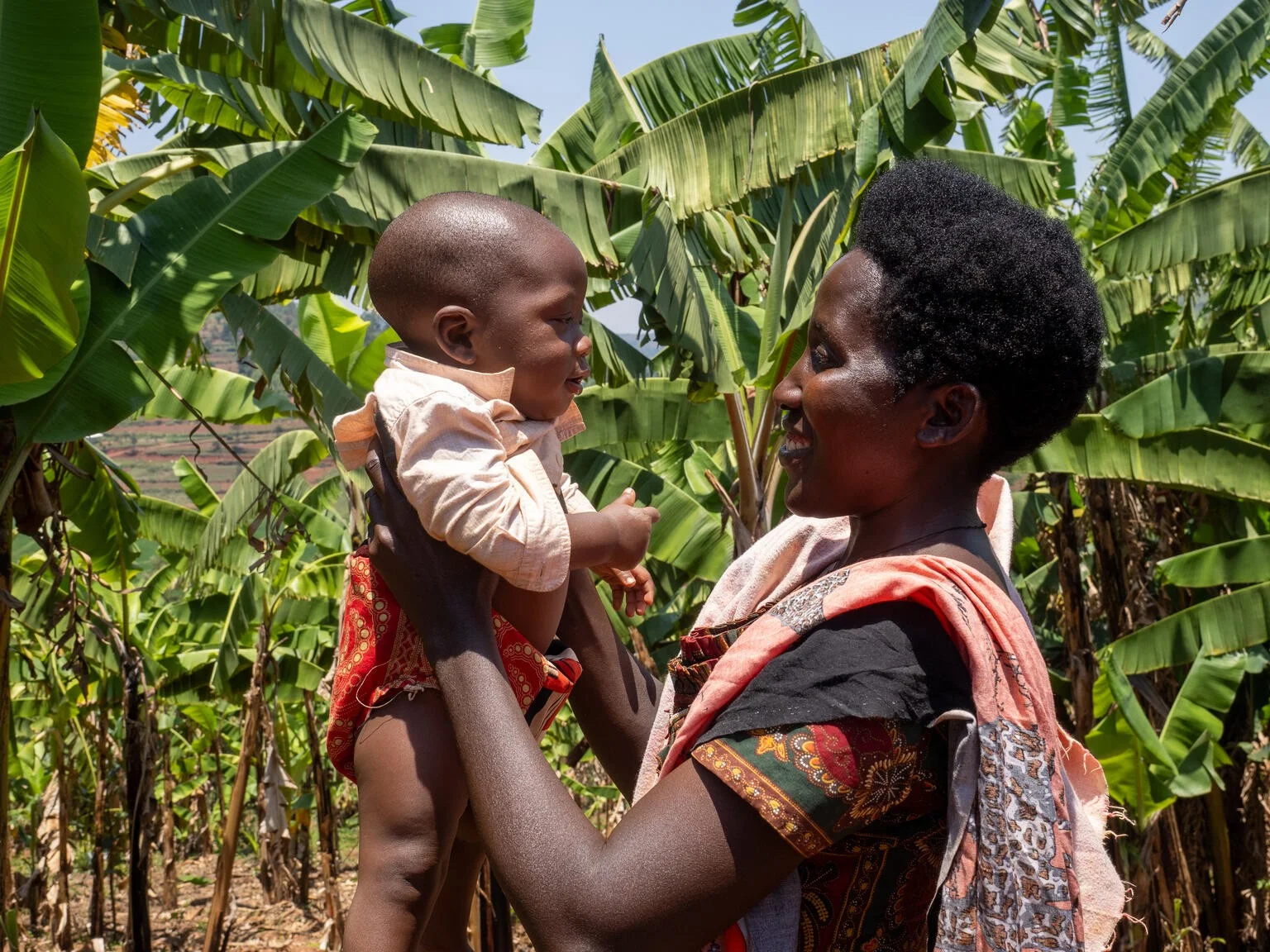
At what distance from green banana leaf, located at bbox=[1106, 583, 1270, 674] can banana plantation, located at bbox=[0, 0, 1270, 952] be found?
0.09 ft

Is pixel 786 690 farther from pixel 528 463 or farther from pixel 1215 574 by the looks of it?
pixel 1215 574

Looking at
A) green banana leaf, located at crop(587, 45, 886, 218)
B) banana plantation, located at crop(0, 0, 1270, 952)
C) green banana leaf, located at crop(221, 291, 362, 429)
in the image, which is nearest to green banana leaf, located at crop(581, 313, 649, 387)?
banana plantation, located at crop(0, 0, 1270, 952)

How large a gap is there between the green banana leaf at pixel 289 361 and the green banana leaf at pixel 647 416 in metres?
1.69

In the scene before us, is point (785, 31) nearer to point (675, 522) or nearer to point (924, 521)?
point (675, 522)

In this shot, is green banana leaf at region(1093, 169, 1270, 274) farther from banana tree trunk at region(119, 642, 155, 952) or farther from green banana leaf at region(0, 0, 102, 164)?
banana tree trunk at region(119, 642, 155, 952)

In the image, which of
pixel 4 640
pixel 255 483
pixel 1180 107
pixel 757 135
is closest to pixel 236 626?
pixel 255 483

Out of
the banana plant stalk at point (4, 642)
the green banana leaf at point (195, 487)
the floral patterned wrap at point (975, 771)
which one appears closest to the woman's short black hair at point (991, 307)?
the floral patterned wrap at point (975, 771)

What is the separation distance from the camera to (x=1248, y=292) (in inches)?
372

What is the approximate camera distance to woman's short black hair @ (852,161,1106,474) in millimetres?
1396

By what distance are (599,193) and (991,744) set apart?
4326 mm

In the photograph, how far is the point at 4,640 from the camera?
4.13 meters

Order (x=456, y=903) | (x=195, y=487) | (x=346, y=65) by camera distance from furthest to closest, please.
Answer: (x=195, y=487), (x=346, y=65), (x=456, y=903)

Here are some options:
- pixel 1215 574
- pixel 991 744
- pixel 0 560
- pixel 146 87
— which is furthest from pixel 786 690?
pixel 1215 574

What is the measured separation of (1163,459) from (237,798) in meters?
5.28
